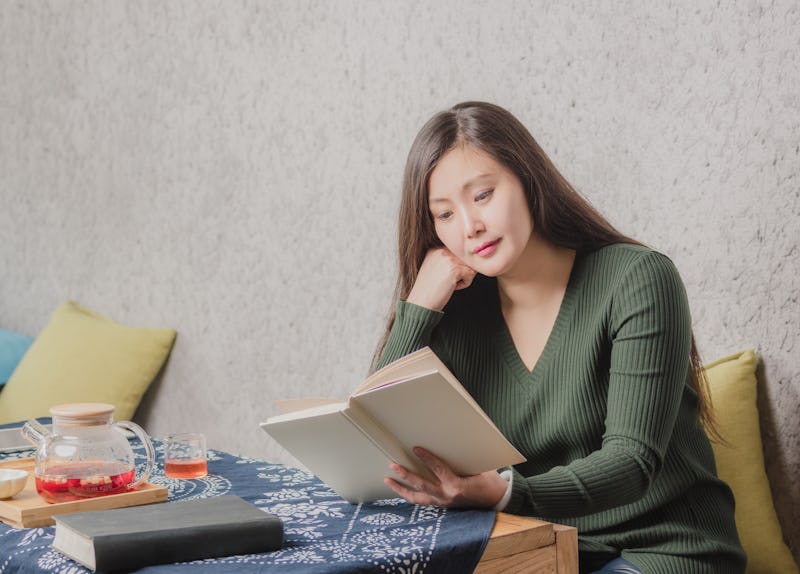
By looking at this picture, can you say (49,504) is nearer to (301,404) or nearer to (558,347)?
(301,404)

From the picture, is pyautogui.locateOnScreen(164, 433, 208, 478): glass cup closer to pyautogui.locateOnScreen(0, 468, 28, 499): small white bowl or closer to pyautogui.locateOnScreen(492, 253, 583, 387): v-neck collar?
pyautogui.locateOnScreen(0, 468, 28, 499): small white bowl

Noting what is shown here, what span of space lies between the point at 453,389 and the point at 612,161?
97 cm

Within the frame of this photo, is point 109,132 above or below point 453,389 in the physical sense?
above

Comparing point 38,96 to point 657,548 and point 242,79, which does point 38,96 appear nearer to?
point 242,79

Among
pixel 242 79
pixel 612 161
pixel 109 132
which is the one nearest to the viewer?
pixel 612 161

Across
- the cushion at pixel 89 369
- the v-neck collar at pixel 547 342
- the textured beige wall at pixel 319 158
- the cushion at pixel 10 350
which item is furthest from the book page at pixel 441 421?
the cushion at pixel 10 350

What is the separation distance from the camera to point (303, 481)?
4.94 ft

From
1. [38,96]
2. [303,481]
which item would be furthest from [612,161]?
[38,96]

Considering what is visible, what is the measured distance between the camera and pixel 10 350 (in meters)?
3.23

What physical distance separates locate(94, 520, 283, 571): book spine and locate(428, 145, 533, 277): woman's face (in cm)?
57

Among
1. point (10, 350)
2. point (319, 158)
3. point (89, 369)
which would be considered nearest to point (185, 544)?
point (319, 158)

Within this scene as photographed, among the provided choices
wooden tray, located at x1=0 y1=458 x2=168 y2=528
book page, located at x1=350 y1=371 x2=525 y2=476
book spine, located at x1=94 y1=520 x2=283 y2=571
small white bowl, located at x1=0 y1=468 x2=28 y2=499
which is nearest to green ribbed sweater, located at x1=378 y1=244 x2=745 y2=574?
book page, located at x1=350 y1=371 x2=525 y2=476

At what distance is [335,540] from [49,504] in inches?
15.4

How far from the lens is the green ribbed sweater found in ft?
4.28
